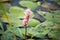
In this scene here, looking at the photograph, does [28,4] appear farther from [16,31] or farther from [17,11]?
[16,31]

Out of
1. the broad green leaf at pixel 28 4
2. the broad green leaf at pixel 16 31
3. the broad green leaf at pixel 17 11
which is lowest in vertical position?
the broad green leaf at pixel 16 31

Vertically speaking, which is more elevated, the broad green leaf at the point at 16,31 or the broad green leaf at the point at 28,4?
the broad green leaf at the point at 28,4

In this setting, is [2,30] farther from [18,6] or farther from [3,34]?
[18,6]

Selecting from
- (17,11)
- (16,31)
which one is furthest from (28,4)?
(16,31)

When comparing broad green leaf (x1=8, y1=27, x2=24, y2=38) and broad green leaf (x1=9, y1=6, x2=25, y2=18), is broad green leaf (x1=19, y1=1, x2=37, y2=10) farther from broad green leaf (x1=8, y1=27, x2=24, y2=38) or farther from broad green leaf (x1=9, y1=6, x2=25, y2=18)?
broad green leaf (x1=8, y1=27, x2=24, y2=38)

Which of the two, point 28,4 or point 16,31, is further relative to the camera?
point 28,4

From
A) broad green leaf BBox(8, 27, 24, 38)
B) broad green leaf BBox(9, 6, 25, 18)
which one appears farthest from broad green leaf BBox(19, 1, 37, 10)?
broad green leaf BBox(8, 27, 24, 38)

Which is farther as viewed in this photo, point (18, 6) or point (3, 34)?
point (18, 6)

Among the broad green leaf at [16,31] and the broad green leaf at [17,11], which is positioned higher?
the broad green leaf at [17,11]

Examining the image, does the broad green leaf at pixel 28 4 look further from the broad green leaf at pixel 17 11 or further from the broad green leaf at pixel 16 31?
the broad green leaf at pixel 16 31

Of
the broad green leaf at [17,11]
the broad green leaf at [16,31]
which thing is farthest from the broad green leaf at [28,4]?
the broad green leaf at [16,31]

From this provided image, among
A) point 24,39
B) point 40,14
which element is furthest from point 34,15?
point 24,39
